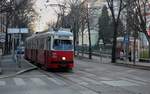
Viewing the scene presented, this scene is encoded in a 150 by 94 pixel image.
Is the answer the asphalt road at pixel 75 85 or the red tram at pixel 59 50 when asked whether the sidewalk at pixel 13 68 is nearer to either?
the red tram at pixel 59 50

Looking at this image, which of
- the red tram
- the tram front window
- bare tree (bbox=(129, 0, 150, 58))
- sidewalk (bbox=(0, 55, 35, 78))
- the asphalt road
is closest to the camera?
the asphalt road

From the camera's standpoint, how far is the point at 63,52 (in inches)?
1286

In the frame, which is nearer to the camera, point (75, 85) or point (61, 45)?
point (75, 85)

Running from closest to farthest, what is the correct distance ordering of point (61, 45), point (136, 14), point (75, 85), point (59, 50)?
point (75, 85) → point (59, 50) → point (61, 45) → point (136, 14)

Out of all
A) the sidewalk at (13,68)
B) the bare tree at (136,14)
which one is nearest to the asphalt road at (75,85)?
the sidewalk at (13,68)

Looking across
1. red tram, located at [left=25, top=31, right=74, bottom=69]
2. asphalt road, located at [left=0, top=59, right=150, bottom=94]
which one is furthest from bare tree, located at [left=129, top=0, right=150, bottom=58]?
asphalt road, located at [left=0, top=59, right=150, bottom=94]

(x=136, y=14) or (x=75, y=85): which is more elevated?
(x=136, y=14)

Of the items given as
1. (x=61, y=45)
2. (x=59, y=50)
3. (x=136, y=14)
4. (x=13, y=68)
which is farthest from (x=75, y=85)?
(x=136, y=14)

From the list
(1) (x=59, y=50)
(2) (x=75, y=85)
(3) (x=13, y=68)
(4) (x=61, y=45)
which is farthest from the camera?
(3) (x=13, y=68)

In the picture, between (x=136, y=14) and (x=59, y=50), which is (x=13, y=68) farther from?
(x=136, y=14)

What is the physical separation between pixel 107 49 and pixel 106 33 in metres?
28.5

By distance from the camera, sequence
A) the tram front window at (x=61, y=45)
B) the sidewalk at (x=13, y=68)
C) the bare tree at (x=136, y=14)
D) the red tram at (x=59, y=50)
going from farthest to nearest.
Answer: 1. the bare tree at (x=136, y=14)
2. the tram front window at (x=61, y=45)
3. the red tram at (x=59, y=50)
4. the sidewalk at (x=13, y=68)

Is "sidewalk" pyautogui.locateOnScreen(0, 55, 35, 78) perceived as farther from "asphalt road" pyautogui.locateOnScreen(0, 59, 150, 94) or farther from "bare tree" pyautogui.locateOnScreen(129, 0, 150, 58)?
"bare tree" pyautogui.locateOnScreen(129, 0, 150, 58)

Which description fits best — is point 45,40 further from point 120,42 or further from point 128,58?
point 120,42
